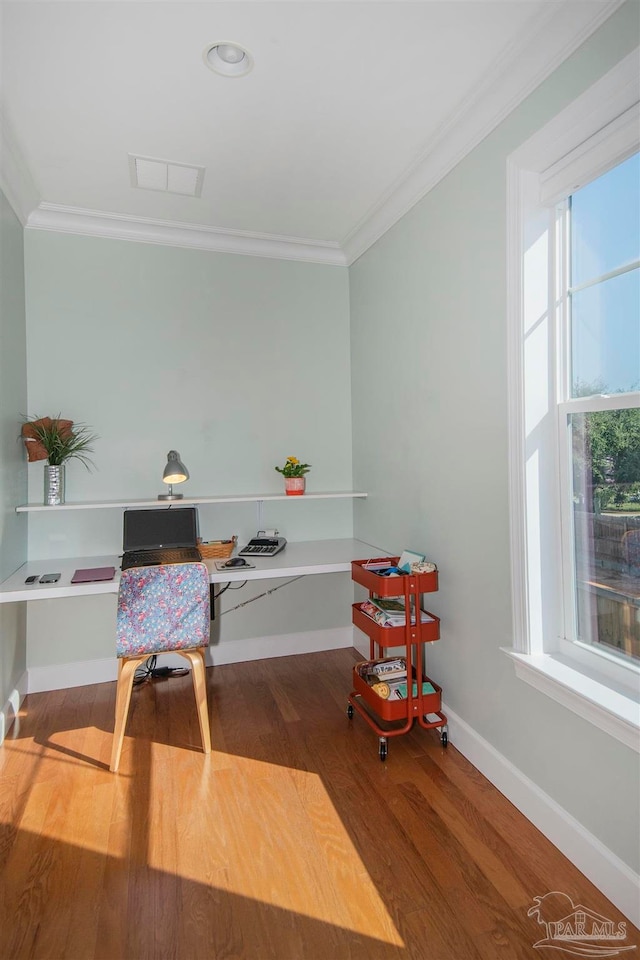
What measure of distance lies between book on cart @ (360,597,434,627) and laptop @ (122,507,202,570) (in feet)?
3.14

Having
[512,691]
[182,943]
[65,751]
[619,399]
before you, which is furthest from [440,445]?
[65,751]

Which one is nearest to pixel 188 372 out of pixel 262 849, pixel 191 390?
pixel 191 390

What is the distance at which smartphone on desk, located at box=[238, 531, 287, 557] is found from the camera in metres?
2.79

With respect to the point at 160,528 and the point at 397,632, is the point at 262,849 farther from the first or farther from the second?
the point at 160,528

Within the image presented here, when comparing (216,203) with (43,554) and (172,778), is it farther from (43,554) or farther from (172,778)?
(172,778)

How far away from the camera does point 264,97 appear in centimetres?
188

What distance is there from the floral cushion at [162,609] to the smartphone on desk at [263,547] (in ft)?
2.05

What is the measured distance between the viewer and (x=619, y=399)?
4.94 ft

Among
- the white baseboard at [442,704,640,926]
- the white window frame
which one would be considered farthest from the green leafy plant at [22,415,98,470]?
the white baseboard at [442,704,640,926]

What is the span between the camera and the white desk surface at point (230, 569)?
7.28 feet

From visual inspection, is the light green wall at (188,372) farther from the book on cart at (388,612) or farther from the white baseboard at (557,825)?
the white baseboard at (557,825)

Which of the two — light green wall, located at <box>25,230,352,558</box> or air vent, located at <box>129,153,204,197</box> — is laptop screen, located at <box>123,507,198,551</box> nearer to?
light green wall, located at <box>25,230,352,558</box>

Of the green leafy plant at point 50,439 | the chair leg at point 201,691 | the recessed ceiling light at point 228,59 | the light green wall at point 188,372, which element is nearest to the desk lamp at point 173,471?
the light green wall at point 188,372

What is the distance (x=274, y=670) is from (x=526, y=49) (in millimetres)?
3002
